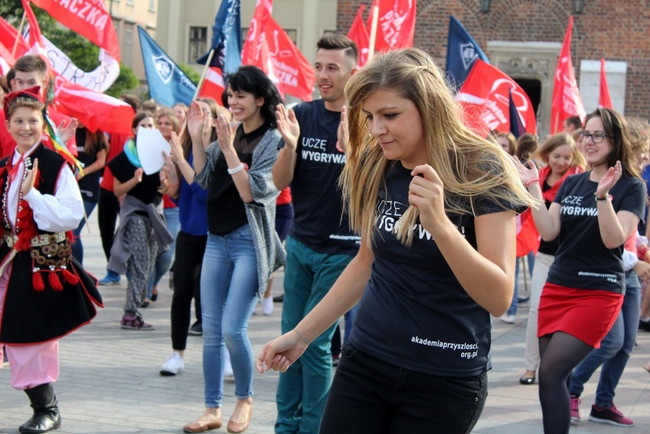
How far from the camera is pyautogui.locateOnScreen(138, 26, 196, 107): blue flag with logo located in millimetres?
11742

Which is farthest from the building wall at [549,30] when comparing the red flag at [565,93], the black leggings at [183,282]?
the black leggings at [183,282]

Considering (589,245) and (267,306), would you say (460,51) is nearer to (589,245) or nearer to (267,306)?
(267,306)

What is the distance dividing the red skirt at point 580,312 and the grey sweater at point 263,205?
59.4 inches

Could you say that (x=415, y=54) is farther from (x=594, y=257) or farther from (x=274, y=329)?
(x=274, y=329)

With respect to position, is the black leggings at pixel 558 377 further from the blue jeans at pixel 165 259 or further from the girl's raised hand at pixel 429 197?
the blue jeans at pixel 165 259

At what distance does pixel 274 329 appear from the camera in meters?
9.29

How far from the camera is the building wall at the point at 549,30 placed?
2442 cm

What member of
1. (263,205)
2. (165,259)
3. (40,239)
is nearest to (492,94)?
(165,259)

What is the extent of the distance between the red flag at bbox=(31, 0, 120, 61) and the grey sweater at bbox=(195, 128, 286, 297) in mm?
5008

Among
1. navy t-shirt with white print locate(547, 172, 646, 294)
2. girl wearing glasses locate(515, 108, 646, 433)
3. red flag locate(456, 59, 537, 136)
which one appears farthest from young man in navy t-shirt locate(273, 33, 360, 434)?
red flag locate(456, 59, 537, 136)

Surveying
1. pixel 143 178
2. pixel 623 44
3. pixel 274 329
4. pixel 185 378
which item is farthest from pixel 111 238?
pixel 623 44

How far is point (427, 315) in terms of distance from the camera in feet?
10.5

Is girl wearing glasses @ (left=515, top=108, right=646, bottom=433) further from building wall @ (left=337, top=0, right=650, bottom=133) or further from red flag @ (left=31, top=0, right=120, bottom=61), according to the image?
building wall @ (left=337, top=0, right=650, bottom=133)

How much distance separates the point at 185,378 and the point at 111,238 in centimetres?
437
